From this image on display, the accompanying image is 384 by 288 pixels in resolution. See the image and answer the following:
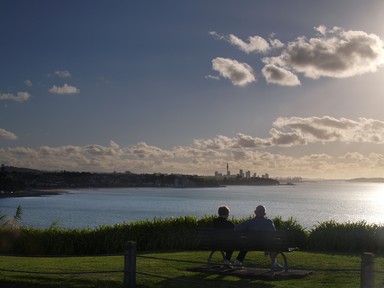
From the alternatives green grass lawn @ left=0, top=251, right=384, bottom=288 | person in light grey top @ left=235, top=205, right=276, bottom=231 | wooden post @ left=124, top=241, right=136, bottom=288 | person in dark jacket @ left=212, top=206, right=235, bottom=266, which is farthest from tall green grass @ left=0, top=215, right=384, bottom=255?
wooden post @ left=124, top=241, right=136, bottom=288

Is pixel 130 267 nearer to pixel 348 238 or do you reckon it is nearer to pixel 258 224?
pixel 258 224

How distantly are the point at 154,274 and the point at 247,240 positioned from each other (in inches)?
86.9

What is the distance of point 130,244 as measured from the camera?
10.8 metres

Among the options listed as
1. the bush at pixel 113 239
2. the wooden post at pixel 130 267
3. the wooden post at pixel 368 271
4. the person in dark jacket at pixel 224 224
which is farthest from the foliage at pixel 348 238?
the wooden post at pixel 130 267

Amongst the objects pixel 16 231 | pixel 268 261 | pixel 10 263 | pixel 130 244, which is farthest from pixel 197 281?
pixel 16 231

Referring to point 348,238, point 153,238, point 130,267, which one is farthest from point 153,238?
point 130,267

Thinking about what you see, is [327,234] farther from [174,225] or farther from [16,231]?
[16,231]

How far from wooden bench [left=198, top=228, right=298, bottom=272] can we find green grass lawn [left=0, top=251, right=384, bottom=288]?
0.62 metres

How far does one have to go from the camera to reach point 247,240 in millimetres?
11477

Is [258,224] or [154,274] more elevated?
[258,224]

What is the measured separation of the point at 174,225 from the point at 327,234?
5.49 metres

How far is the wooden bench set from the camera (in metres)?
11.2

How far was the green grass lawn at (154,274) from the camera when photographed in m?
11.0

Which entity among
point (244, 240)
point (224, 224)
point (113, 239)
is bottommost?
point (113, 239)
